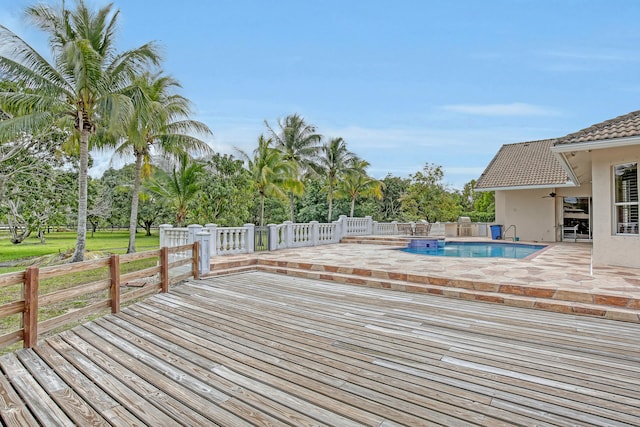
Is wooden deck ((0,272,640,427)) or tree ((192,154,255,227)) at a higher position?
tree ((192,154,255,227))

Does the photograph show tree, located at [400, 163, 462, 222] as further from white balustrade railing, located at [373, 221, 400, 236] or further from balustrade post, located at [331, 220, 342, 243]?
balustrade post, located at [331, 220, 342, 243]

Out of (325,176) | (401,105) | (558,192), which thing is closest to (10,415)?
(558,192)

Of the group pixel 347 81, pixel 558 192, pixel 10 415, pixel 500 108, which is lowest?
pixel 10 415

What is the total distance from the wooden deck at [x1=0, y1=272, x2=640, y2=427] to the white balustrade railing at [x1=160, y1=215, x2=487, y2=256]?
4.06 metres

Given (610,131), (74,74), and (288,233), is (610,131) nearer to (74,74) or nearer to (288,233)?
(288,233)

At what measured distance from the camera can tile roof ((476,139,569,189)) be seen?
15.3 m

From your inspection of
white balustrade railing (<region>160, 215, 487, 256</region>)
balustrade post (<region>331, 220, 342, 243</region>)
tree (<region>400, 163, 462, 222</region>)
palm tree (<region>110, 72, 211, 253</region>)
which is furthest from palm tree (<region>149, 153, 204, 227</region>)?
tree (<region>400, 163, 462, 222</region>)

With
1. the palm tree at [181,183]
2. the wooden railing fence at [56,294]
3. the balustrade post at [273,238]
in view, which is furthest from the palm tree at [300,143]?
the wooden railing fence at [56,294]

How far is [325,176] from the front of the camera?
25.0 m

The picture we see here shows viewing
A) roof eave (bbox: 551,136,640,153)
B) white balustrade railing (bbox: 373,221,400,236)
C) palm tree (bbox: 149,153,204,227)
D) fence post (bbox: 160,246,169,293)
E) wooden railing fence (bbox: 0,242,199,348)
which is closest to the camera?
wooden railing fence (bbox: 0,242,199,348)

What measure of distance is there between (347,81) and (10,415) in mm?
17814

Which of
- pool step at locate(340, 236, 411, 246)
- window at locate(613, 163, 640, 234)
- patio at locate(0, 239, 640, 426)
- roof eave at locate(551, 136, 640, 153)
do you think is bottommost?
patio at locate(0, 239, 640, 426)

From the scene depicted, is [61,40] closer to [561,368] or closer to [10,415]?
[10,415]

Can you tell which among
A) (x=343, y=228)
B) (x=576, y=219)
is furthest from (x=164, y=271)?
(x=576, y=219)
